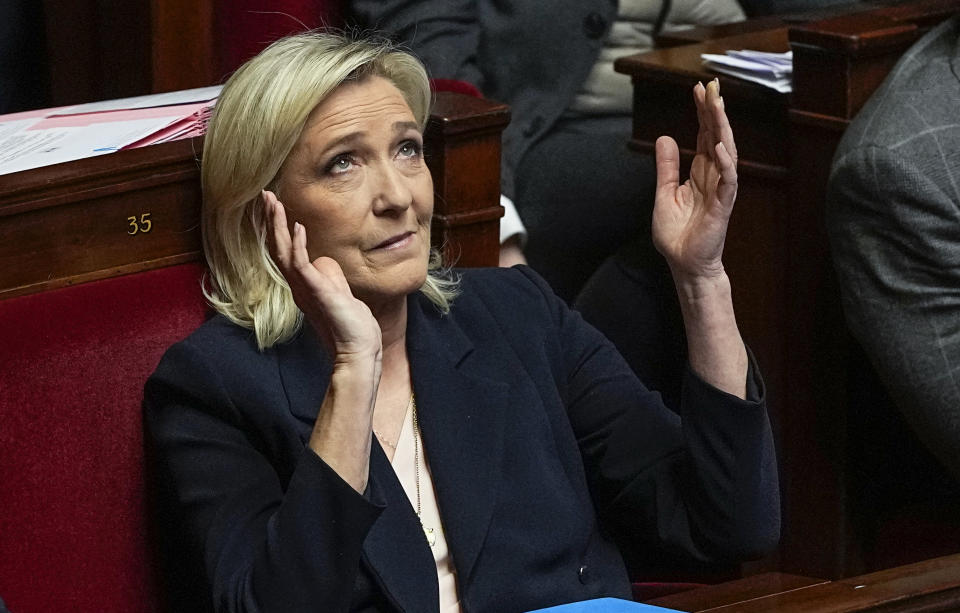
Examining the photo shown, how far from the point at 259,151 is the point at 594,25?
133 centimetres

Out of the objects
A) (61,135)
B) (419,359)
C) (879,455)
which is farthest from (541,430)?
(879,455)

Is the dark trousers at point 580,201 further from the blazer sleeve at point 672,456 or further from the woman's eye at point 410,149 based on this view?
the woman's eye at point 410,149

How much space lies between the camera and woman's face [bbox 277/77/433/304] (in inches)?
62.6

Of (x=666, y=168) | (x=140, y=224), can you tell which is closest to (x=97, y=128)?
(x=140, y=224)

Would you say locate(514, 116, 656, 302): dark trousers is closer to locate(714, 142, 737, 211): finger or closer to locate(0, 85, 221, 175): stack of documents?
A: locate(0, 85, 221, 175): stack of documents

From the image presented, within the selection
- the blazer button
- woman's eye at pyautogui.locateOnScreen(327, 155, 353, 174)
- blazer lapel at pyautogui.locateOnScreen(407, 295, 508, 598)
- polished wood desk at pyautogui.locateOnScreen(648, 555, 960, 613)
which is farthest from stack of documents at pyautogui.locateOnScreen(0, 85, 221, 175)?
the blazer button

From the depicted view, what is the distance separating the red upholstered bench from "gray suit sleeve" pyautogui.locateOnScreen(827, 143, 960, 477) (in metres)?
0.92

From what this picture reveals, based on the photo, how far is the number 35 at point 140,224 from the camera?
1638 mm

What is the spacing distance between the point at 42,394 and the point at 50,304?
94mm

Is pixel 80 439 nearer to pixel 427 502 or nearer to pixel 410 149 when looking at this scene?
pixel 427 502

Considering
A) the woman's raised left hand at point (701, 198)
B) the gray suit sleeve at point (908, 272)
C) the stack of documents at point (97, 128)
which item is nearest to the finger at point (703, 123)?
the woman's raised left hand at point (701, 198)

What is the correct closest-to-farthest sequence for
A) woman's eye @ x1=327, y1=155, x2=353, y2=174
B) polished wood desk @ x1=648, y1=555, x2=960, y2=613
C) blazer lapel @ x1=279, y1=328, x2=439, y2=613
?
polished wood desk @ x1=648, y1=555, x2=960, y2=613
blazer lapel @ x1=279, y1=328, x2=439, y2=613
woman's eye @ x1=327, y1=155, x2=353, y2=174

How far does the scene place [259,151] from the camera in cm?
159

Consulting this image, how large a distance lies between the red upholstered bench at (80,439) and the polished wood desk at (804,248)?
102cm
